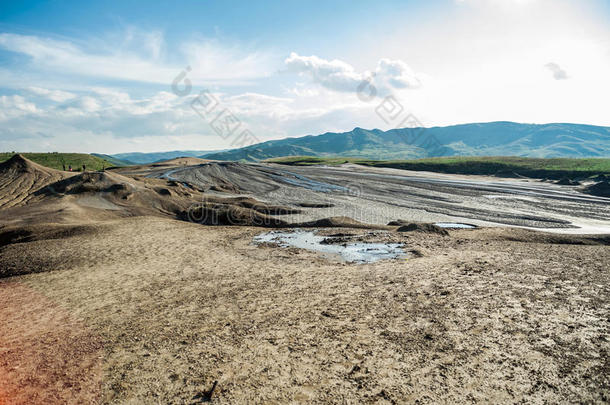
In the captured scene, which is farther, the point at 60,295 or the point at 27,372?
the point at 60,295

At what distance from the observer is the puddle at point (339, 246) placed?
14.3 m

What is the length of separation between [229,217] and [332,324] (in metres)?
15.4

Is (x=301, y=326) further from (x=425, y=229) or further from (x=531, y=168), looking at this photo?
(x=531, y=168)

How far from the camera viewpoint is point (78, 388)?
5.63 m

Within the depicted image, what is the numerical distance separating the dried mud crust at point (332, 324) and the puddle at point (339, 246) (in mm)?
1193

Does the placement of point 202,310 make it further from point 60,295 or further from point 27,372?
point 60,295

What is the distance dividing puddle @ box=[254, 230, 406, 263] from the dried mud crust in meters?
1.19

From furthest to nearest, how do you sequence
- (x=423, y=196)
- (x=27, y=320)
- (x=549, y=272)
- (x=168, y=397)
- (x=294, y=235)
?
1. (x=423, y=196)
2. (x=294, y=235)
3. (x=549, y=272)
4. (x=27, y=320)
5. (x=168, y=397)

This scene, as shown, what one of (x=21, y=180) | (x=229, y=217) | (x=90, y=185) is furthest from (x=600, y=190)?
(x=21, y=180)

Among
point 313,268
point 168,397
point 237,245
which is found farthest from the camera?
point 237,245

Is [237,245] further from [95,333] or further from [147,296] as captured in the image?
[95,333]

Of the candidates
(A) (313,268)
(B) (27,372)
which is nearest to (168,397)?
(B) (27,372)

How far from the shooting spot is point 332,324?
7.81 meters

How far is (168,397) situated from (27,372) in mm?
2910
